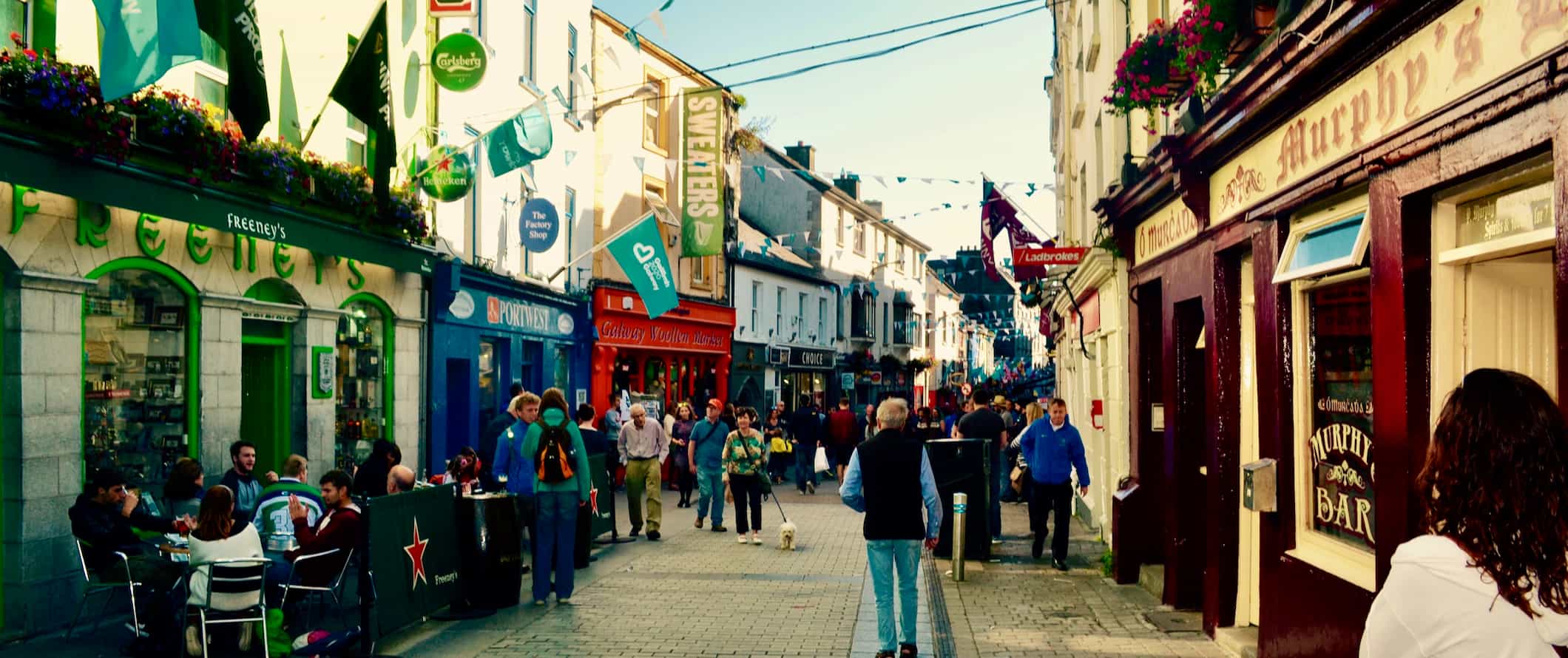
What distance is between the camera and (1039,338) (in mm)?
86562

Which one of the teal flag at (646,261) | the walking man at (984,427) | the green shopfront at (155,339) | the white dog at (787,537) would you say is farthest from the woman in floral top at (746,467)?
the teal flag at (646,261)

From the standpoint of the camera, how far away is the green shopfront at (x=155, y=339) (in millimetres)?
8914

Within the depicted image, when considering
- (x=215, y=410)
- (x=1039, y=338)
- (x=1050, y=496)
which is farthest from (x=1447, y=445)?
(x=1039, y=338)

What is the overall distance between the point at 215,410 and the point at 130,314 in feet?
4.82

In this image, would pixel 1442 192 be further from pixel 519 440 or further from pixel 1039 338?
pixel 1039 338

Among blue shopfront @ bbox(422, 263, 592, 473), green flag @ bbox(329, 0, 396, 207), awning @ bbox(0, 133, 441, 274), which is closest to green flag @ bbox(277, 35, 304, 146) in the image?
awning @ bbox(0, 133, 441, 274)

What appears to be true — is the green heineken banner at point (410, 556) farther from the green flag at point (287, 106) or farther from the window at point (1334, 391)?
the window at point (1334, 391)

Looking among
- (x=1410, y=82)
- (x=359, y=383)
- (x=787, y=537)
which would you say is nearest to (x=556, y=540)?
(x=787, y=537)

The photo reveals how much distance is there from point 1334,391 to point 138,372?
9.30 m

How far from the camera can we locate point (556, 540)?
1030 centimetres

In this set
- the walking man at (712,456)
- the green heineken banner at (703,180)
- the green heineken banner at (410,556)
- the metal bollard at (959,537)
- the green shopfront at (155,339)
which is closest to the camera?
the green heineken banner at (410,556)

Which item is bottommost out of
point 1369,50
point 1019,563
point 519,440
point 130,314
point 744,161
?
point 1019,563

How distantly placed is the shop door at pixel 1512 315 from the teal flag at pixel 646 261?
1543 centimetres

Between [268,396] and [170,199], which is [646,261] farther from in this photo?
[170,199]
